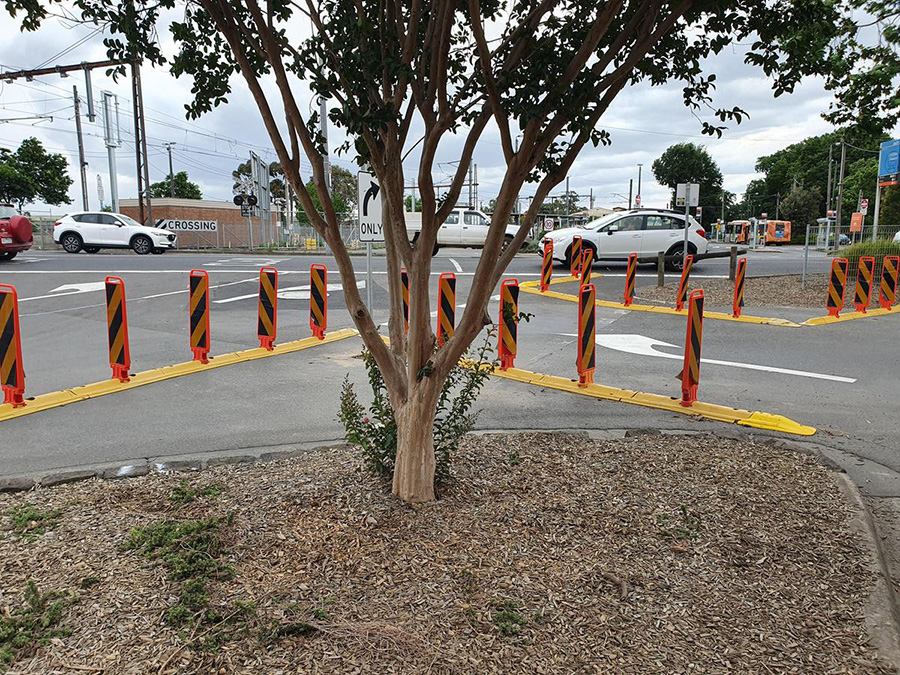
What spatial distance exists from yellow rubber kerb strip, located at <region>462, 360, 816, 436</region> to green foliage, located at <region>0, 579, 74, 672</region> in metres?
5.46

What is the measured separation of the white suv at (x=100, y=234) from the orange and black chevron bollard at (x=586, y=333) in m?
25.6

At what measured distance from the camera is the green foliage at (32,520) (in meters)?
3.49

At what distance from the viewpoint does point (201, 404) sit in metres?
6.71

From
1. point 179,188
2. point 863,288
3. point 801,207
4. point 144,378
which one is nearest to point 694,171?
point 801,207

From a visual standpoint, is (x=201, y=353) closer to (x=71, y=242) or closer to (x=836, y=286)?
(x=836, y=286)

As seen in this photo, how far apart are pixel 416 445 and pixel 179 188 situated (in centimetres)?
7943

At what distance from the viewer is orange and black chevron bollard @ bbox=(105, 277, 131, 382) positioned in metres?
7.33

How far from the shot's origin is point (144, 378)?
764 centimetres

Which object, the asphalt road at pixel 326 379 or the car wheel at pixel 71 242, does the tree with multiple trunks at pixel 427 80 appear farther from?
the car wheel at pixel 71 242

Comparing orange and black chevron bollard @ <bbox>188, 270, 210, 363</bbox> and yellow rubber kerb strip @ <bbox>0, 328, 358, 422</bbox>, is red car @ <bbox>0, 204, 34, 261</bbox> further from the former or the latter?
orange and black chevron bollard @ <bbox>188, 270, 210, 363</bbox>

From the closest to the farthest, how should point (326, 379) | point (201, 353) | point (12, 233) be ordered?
point (326, 379) → point (201, 353) → point (12, 233)

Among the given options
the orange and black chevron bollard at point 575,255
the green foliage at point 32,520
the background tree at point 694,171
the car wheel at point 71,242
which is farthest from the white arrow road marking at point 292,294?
the background tree at point 694,171

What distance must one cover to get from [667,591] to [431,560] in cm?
115

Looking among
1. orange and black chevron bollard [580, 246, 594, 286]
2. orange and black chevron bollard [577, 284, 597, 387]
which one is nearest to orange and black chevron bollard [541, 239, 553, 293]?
orange and black chevron bollard [580, 246, 594, 286]
